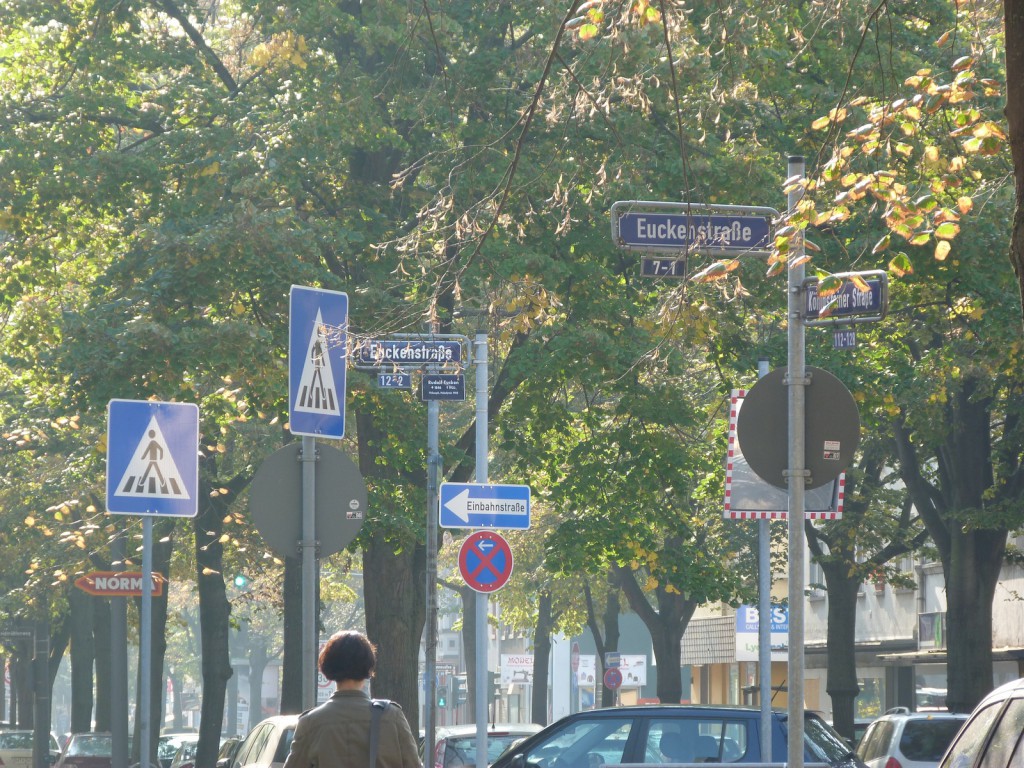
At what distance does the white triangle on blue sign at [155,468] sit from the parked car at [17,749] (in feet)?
74.8

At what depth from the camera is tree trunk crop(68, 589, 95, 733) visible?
3812cm

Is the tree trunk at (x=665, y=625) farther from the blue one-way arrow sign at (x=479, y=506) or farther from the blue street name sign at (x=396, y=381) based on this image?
the blue one-way arrow sign at (x=479, y=506)

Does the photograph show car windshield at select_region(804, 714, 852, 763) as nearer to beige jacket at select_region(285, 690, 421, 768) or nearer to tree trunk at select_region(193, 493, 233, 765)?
beige jacket at select_region(285, 690, 421, 768)

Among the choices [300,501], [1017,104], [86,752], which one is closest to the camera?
[1017,104]

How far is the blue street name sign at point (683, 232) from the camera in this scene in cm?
940

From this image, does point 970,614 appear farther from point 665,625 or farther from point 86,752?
point 86,752

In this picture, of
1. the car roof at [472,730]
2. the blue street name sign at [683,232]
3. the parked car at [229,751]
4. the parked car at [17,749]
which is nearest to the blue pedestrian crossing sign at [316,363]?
the blue street name sign at [683,232]

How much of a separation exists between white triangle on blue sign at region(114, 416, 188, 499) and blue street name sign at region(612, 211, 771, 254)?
334cm

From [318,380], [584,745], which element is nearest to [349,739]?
[318,380]

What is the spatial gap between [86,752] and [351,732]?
26.1 meters

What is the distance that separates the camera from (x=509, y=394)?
2288cm

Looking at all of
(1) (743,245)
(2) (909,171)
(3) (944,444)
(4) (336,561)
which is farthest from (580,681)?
(1) (743,245)

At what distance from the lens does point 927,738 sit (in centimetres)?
1733

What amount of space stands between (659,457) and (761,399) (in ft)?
43.1
